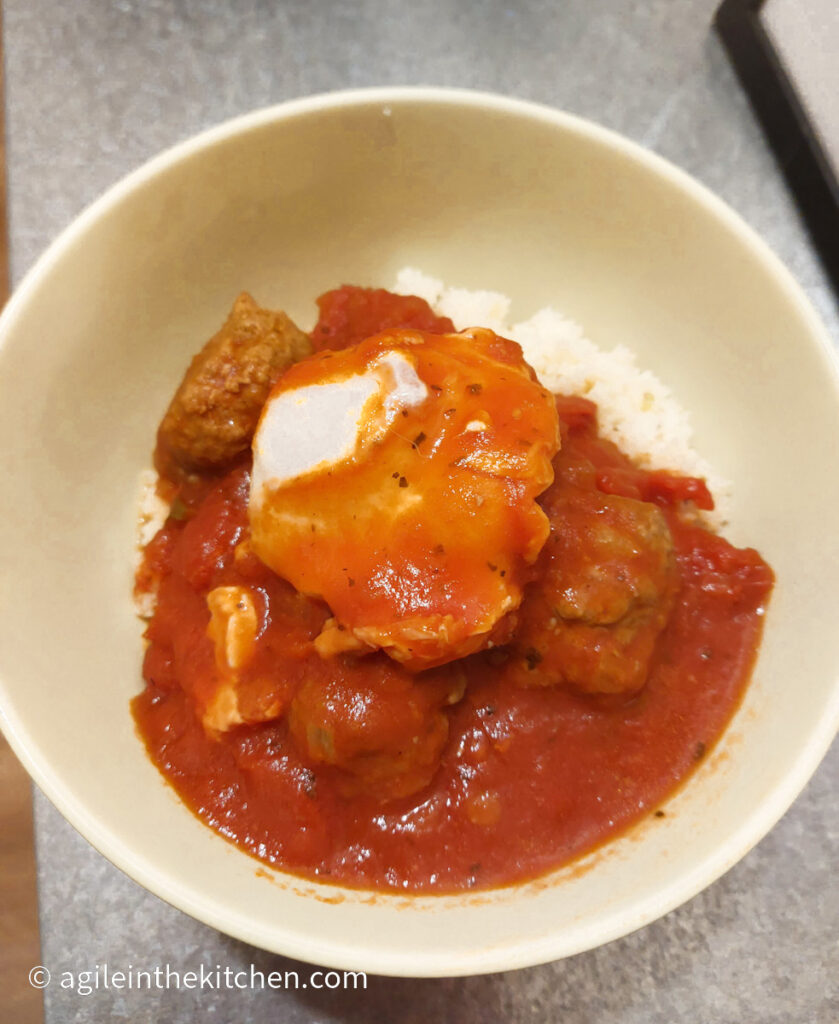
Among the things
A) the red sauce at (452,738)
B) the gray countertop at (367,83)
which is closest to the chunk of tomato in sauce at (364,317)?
the red sauce at (452,738)

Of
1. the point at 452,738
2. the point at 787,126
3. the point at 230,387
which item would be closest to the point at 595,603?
the point at 452,738

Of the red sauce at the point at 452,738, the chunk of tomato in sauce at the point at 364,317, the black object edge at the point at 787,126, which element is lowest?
the red sauce at the point at 452,738

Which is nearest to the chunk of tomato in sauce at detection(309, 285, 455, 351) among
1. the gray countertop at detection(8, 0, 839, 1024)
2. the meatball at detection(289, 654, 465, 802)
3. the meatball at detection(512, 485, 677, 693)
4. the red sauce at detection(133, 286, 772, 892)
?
the red sauce at detection(133, 286, 772, 892)

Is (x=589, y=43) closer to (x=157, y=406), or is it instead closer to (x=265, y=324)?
(x=265, y=324)

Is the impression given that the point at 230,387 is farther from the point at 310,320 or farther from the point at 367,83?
the point at 367,83

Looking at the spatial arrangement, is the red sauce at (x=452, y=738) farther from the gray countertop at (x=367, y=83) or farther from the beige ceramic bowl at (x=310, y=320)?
the gray countertop at (x=367, y=83)

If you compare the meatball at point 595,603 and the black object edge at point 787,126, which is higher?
the black object edge at point 787,126
